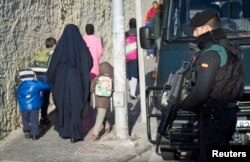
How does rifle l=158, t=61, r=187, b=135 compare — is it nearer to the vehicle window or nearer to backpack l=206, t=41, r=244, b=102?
backpack l=206, t=41, r=244, b=102

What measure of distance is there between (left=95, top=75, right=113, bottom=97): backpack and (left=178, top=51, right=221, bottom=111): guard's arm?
Result: 394cm

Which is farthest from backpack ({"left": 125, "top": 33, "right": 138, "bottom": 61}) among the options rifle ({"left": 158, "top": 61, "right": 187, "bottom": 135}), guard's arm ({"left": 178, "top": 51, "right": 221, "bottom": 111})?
guard's arm ({"left": 178, "top": 51, "right": 221, "bottom": 111})

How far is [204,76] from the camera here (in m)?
4.80

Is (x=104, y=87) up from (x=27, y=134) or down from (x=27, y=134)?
up

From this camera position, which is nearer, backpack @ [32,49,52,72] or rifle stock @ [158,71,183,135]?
→ rifle stock @ [158,71,183,135]

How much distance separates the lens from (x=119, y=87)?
861 centimetres

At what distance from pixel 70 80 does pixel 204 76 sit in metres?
4.22

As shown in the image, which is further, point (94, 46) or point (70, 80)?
point (94, 46)

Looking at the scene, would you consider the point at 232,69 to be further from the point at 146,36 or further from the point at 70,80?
the point at 70,80

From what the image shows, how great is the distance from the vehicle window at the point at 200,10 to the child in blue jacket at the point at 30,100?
215 centimetres

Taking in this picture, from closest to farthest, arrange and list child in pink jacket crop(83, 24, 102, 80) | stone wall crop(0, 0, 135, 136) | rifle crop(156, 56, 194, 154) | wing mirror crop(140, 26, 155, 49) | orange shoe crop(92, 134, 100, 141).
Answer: rifle crop(156, 56, 194, 154)
wing mirror crop(140, 26, 155, 49)
orange shoe crop(92, 134, 100, 141)
stone wall crop(0, 0, 135, 136)
child in pink jacket crop(83, 24, 102, 80)

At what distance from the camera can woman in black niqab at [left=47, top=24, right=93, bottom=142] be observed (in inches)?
345

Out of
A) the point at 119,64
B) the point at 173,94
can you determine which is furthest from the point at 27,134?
the point at 173,94

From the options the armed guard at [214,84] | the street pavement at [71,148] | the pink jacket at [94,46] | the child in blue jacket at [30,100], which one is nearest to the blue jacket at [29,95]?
the child in blue jacket at [30,100]
